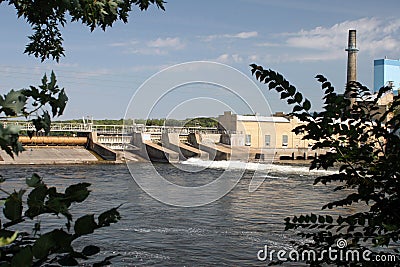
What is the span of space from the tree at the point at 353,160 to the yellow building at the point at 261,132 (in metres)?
44.9

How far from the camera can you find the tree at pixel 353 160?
219 cm

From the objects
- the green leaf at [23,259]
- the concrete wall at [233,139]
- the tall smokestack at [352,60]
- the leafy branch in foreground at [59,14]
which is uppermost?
the tall smokestack at [352,60]

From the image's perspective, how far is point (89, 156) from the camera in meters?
39.1

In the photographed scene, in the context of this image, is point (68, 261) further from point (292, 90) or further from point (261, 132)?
point (261, 132)

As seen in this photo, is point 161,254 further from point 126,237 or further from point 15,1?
point 15,1

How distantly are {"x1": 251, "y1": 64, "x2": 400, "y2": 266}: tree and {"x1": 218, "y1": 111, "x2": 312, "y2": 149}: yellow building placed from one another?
44.9m

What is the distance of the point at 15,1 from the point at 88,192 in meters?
1.13

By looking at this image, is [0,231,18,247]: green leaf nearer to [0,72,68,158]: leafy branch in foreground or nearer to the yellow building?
[0,72,68,158]: leafy branch in foreground

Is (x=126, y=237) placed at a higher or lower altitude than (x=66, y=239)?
lower

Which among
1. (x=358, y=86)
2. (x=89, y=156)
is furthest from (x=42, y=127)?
(x=89, y=156)

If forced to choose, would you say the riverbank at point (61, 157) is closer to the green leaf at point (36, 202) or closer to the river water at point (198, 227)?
the river water at point (198, 227)

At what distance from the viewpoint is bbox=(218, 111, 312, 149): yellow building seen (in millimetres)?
47781

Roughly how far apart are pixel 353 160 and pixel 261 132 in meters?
46.7

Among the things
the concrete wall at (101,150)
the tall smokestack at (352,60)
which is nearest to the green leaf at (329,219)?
the concrete wall at (101,150)
